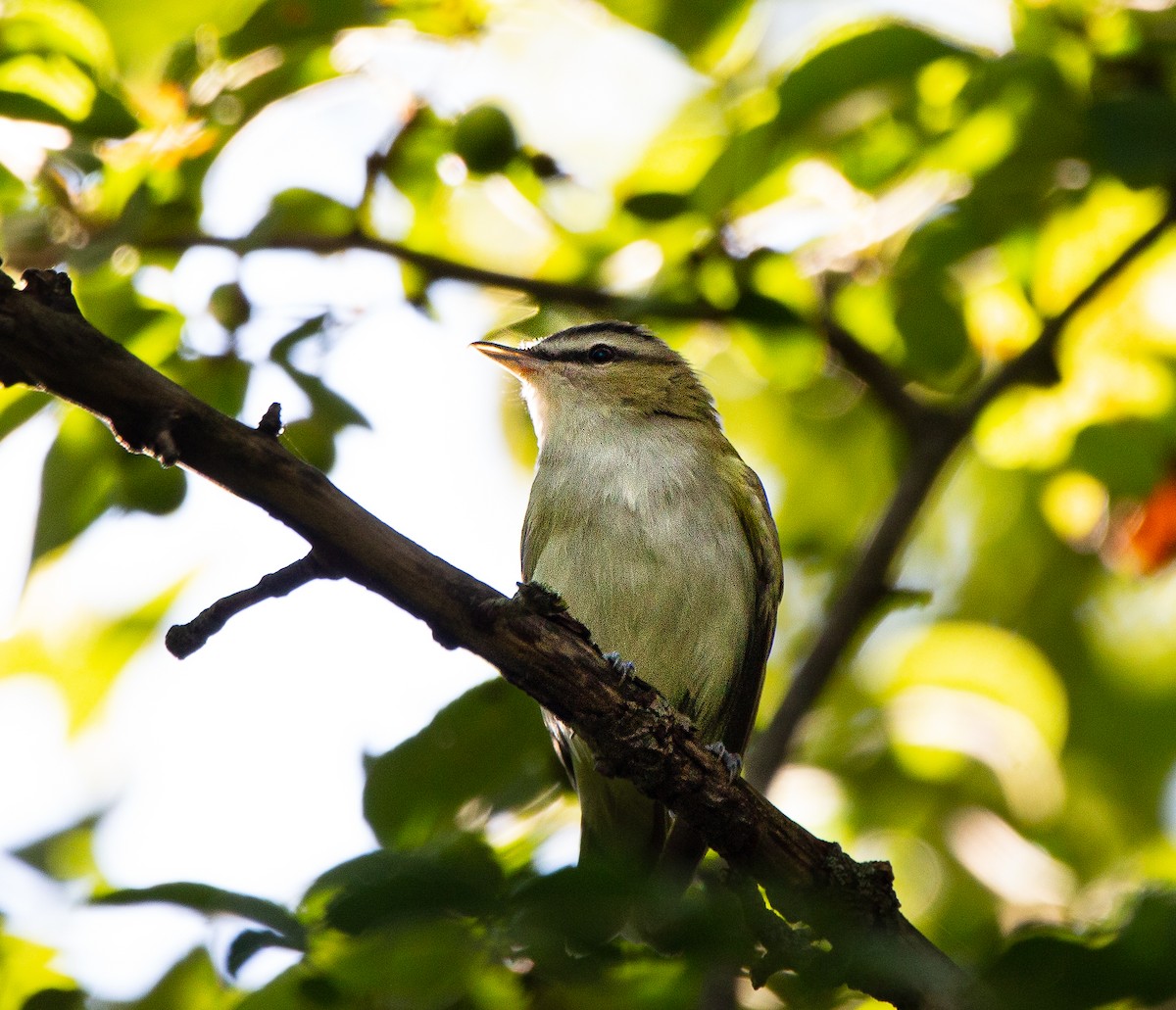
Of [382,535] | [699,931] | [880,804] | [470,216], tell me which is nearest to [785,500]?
[880,804]

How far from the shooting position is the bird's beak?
18.5 feet

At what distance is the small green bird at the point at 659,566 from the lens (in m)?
4.74

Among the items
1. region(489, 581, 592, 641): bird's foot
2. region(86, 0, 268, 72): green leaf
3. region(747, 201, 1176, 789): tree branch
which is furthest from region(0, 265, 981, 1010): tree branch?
region(86, 0, 268, 72): green leaf

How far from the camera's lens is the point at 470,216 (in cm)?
482

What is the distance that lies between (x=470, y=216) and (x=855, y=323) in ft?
4.87

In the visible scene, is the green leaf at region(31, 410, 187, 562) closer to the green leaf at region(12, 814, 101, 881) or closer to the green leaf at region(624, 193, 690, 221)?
the green leaf at region(12, 814, 101, 881)

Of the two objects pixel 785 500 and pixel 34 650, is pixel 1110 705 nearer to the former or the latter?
pixel 785 500

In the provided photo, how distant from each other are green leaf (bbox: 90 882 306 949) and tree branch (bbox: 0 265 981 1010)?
58cm

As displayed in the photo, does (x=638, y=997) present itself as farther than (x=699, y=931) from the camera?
Yes

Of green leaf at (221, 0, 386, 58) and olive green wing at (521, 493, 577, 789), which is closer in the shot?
green leaf at (221, 0, 386, 58)

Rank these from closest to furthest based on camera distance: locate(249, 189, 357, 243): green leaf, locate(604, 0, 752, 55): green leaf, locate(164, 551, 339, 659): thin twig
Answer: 1. locate(164, 551, 339, 659): thin twig
2. locate(604, 0, 752, 55): green leaf
3. locate(249, 189, 357, 243): green leaf

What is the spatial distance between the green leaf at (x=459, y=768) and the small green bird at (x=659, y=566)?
4.59 feet

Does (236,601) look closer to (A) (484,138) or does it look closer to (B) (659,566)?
(A) (484,138)

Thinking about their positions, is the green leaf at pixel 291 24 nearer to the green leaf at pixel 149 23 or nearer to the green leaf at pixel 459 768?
the green leaf at pixel 149 23
